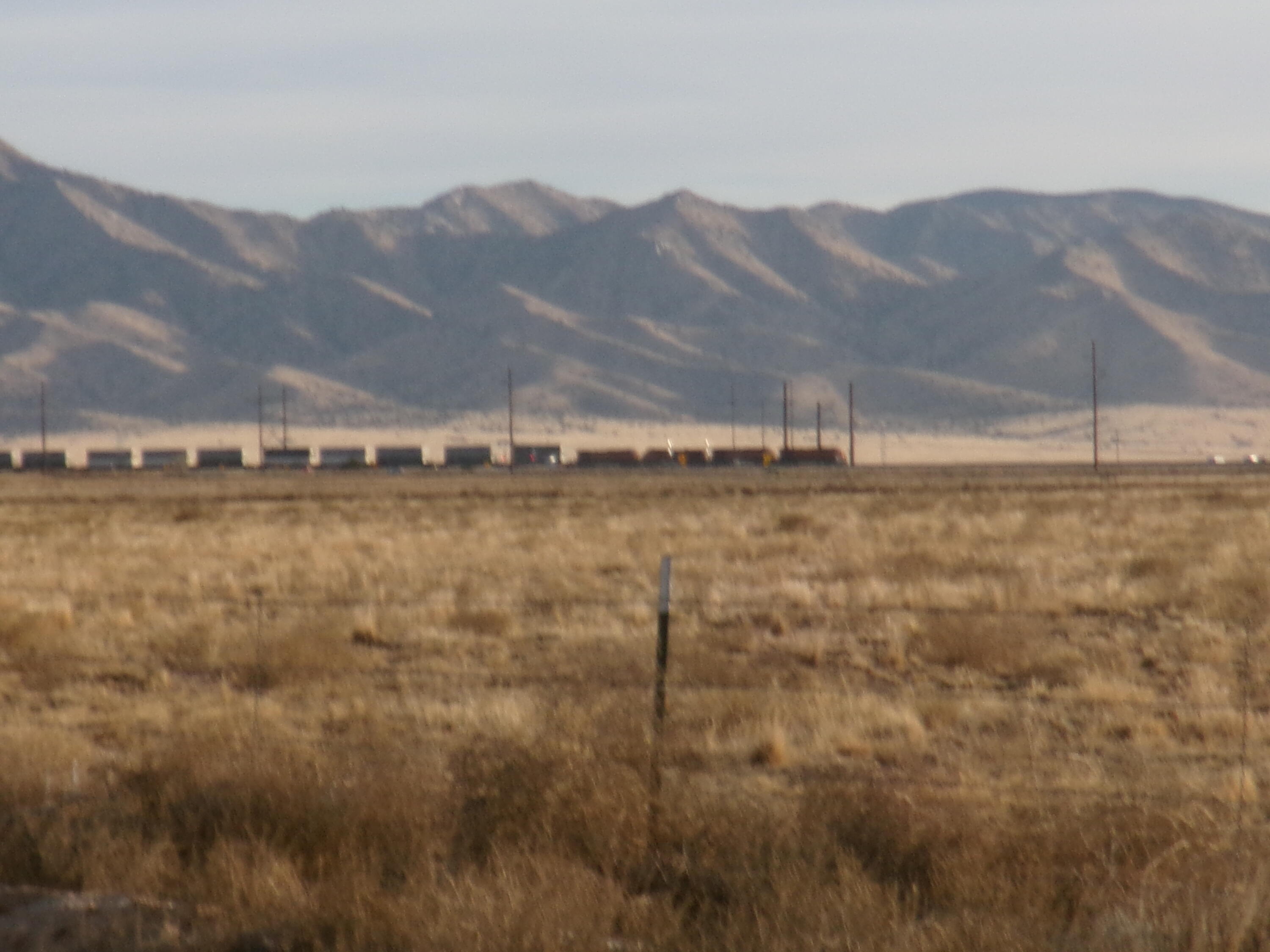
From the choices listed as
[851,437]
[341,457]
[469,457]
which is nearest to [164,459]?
[341,457]

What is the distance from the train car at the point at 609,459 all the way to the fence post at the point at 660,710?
108m

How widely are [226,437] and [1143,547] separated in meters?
171

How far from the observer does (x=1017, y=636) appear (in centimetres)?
1814

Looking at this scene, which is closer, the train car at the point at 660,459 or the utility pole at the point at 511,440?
the utility pole at the point at 511,440

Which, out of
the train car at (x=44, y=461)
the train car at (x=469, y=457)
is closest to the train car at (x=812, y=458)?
the train car at (x=469, y=457)

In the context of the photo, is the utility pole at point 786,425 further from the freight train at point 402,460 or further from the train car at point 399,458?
the train car at point 399,458

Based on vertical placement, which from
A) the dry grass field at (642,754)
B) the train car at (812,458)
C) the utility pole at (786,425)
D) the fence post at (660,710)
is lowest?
the dry grass field at (642,754)

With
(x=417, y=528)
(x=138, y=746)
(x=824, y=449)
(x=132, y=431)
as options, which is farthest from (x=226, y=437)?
(x=138, y=746)

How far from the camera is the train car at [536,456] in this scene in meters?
128

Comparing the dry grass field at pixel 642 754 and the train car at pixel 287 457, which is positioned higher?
the train car at pixel 287 457

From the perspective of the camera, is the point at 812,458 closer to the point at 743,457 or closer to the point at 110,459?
the point at 743,457

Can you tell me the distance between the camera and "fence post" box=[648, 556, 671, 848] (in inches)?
355

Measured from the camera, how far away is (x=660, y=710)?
9617 millimetres

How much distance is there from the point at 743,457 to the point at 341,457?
36043mm
